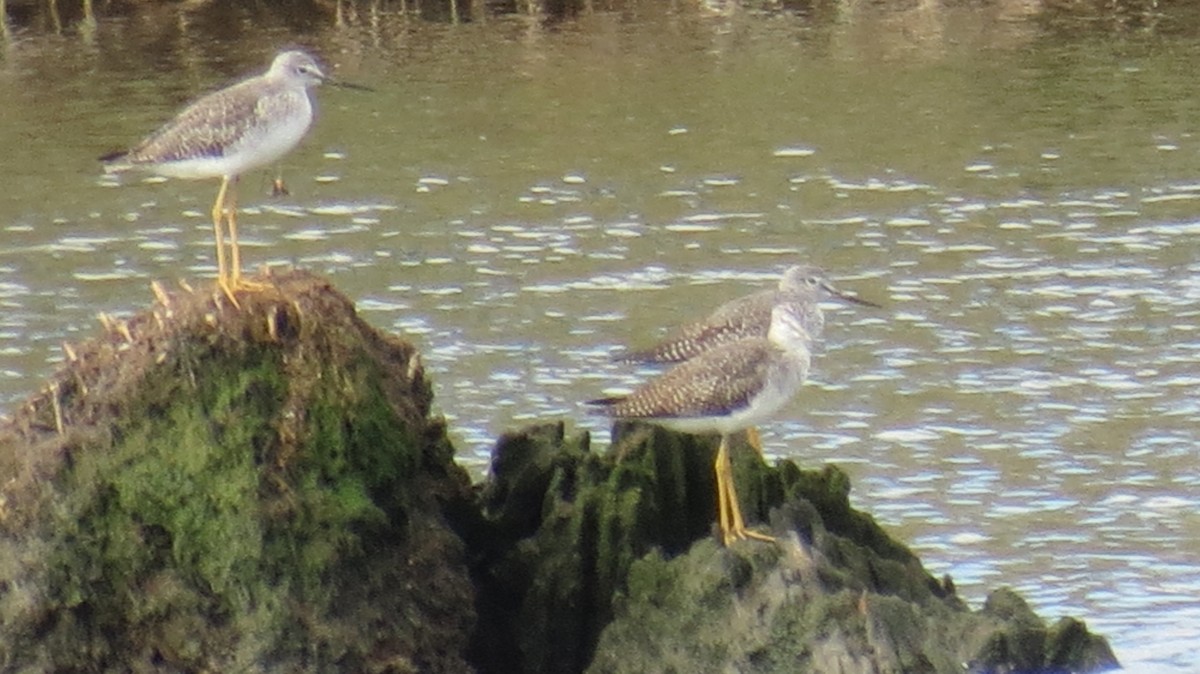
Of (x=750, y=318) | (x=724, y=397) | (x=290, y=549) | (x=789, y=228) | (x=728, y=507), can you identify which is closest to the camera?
(x=290, y=549)

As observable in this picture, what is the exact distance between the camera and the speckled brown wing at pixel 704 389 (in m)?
8.56

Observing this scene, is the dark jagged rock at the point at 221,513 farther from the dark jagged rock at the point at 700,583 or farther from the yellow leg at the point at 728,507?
the yellow leg at the point at 728,507

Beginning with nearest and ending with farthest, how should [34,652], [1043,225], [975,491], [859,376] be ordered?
[34,652] < [975,491] < [859,376] < [1043,225]

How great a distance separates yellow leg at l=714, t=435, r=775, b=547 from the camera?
8.30 metres

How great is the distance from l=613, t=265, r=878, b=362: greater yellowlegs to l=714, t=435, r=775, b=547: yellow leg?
114 centimetres

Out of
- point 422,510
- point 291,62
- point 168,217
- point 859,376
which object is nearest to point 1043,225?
point 859,376

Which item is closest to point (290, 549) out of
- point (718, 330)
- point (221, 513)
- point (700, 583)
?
point (221, 513)

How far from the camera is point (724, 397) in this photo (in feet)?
→ 28.1

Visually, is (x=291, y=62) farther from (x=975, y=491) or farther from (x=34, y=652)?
(x=975, y=491)

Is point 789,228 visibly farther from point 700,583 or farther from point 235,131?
point 700,583

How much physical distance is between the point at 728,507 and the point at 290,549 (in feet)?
5.76

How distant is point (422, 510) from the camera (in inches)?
329

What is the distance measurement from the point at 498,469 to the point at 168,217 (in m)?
9.43

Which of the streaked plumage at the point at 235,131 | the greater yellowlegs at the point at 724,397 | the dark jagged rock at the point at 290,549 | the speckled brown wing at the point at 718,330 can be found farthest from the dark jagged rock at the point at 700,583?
the streaked plumage at the point at 235,131
